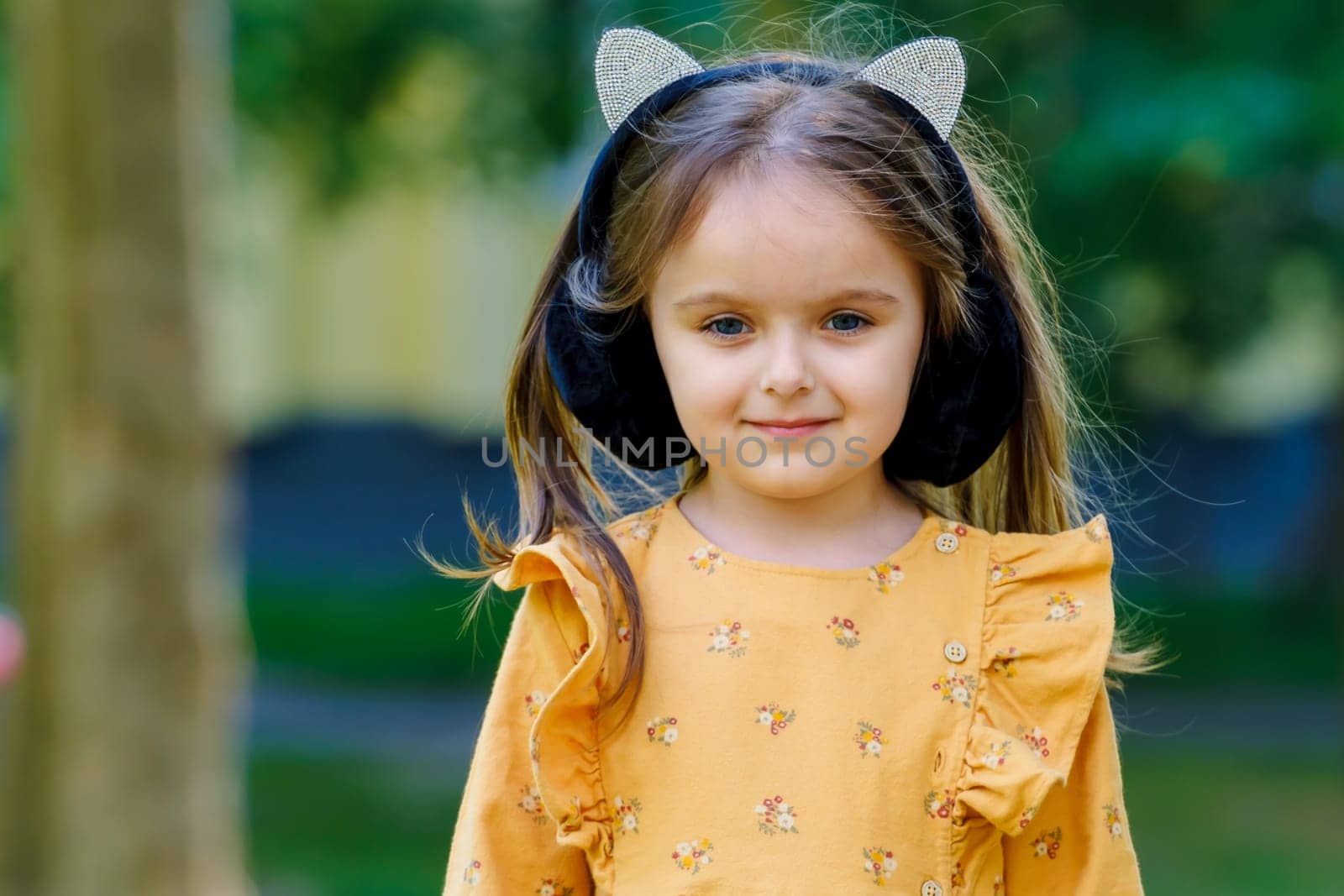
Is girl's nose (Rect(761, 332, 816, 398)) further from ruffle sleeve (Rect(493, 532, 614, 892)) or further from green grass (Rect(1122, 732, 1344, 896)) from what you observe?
green grass (Rect(1122, 732, 1344, 896))

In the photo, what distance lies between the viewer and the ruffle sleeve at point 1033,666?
1926mm

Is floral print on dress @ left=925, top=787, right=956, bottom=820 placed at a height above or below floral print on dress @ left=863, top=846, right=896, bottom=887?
above

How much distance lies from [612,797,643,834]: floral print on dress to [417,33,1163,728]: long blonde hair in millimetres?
100

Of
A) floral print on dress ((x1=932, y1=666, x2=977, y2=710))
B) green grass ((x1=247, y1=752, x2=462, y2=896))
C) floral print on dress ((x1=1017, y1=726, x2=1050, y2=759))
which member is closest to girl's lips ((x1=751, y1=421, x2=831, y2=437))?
floral print on dress ((x1=932, y1=666, x2=977, y2=710))

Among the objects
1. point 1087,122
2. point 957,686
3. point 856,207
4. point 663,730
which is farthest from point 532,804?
point 1087,122

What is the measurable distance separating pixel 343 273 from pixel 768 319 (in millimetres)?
12668

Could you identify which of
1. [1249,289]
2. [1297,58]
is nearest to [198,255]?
[1297,58]

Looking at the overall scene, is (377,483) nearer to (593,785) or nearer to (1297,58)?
Result: (1297,58)

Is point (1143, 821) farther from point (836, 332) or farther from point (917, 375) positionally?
point (836, 332)

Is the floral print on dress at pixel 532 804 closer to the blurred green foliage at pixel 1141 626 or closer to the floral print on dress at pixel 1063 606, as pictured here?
the floral print on dress at pixel 1063 606

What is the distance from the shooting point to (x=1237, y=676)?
9.34 metres

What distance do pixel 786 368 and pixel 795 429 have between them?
0.09 meters

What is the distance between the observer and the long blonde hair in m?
2.01

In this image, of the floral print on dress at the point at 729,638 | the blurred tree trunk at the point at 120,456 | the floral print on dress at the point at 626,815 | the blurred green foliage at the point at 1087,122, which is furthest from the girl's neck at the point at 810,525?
the blurred green foliage at the point at 1087,122
